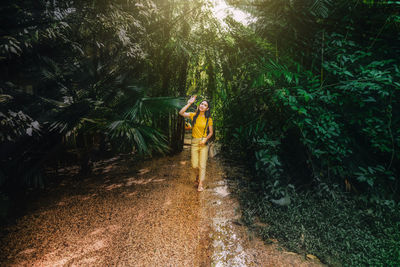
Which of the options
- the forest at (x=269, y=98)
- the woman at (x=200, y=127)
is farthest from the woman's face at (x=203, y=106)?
the forest at (x=269, y=98)

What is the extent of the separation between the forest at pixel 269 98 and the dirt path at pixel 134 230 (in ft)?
1.13

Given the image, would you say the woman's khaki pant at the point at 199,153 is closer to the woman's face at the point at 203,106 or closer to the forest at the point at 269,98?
the woman's face at the point at 203,106

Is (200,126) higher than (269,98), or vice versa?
(269,98)

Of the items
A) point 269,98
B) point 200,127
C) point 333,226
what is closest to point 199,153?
point 200,127

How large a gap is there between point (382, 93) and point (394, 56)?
0.70 meters

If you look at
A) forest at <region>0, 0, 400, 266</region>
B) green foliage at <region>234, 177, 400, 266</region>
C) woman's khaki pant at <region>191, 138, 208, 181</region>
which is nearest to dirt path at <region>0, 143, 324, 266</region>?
green foliage at <region>234, 177, 400, 266</region>

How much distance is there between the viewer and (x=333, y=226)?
2.57 meters

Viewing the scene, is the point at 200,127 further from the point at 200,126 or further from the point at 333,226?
the point at 333,226

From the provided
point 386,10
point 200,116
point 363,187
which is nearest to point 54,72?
point 200,116

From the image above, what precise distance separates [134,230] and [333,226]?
8.18 ft

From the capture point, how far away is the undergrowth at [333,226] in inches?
85.7

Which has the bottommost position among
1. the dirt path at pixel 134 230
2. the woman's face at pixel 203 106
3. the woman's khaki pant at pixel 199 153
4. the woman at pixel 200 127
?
the dirt path at pixel 134 230

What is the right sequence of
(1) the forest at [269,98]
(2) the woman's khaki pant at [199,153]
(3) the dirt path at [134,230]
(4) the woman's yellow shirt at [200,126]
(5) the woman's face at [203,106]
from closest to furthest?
(3) the dirt path at [134,230] → (1) the forest at [269,98] → (5) the woman's face at [203,106] → (4) the woman's yellow shirt at [200,126] → (2) the woman's khaki pant at [199,153]

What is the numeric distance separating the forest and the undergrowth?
0.6 inches
